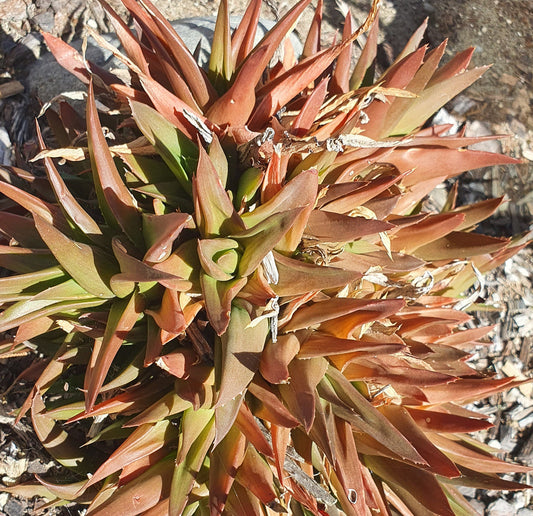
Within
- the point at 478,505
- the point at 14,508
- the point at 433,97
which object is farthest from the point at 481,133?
the point at 14,508

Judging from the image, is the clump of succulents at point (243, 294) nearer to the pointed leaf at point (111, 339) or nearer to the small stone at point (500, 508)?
the pointed leaf at point (111, 339)

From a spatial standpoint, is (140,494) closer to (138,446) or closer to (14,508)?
(138,446)

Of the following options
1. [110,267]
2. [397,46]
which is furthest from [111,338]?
[397,46]

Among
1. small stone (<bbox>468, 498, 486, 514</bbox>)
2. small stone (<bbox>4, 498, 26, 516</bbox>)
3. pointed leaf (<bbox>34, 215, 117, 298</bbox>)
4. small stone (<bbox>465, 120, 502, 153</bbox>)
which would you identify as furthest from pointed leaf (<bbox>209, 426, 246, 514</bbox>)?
small stone (<bbox>465, 120, 502, 153</bbox>)

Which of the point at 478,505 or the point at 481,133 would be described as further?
the point at 481,133

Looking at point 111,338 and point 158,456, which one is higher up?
point 111,338

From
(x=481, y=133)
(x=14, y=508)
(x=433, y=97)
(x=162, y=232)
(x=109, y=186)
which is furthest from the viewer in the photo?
(x=481, y=133)

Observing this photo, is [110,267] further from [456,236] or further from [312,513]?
[456,236]

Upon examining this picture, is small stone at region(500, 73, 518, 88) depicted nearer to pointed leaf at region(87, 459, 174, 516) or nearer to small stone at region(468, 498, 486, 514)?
small stone at region(468, 498, 486, 514)
